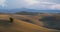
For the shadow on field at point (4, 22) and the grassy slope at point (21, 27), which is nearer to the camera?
the grassy slope at point (21, 27)

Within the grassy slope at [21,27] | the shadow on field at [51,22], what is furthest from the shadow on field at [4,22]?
the shadow on field at [51,22]

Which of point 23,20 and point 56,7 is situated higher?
point 56,7

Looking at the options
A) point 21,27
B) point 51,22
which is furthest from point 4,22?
point 51,22

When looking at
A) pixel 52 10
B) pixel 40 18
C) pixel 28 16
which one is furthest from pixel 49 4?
pixel 28 16

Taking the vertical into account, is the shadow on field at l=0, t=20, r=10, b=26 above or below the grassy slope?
above

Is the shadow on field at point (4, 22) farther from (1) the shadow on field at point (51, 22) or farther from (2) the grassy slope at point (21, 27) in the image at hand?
(1) the shadow on field at point (51, 22)

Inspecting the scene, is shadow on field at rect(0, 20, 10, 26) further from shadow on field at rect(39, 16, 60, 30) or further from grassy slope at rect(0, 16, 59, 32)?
shadow on field at rect(39, 16, 60, 30)

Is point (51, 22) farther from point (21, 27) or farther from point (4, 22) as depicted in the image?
point (4, 22)

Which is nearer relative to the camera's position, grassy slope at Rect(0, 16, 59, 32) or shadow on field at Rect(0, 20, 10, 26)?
grassy slope at Rect(0, 16, 59, 32)

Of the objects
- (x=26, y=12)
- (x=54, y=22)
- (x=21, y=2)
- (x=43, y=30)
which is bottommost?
(x=43, y=30)

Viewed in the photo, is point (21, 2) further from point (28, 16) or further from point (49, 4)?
point (49, 4)

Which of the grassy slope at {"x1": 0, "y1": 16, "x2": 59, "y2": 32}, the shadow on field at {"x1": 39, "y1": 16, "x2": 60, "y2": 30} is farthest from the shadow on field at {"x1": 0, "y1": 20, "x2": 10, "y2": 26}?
the shadow on field at {"x1": 39, "y1": 16, "x2": 60, "y2": 30}
